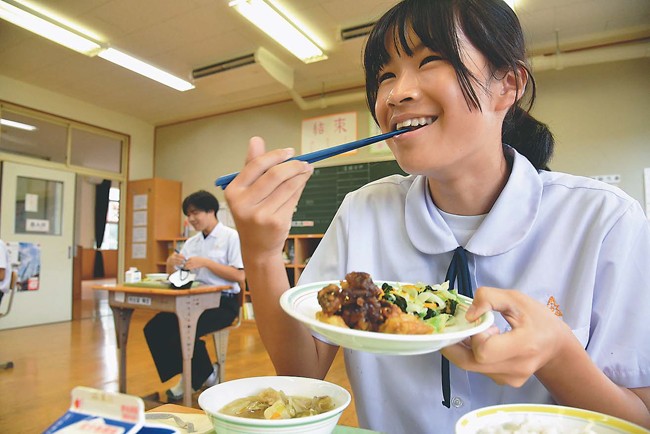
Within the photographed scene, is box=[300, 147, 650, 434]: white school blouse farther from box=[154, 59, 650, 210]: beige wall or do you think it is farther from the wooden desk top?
box=[154, 59, 650, 210]: beige wall

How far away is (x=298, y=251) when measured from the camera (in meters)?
5.19

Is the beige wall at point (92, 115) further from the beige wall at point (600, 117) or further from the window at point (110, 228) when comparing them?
the beige wall at point (600, 117)

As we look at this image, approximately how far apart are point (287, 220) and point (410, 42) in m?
0.43

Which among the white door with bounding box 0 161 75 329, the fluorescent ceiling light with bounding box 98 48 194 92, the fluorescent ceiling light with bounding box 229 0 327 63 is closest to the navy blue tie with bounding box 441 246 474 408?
the fluorescent ceiling light with bounding box 229 0 327 63

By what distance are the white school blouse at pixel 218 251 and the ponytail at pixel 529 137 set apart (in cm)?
273

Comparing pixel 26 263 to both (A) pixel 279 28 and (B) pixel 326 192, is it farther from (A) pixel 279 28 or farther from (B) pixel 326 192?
(A) pixel 279 28

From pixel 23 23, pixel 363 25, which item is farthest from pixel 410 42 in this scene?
pixel 23 23

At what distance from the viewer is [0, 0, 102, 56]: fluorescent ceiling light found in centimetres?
Result: 376

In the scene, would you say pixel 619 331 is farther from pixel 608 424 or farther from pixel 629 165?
pixel 629 165

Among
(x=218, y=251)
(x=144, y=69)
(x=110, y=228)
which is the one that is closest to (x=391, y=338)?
(x=218, y=251)

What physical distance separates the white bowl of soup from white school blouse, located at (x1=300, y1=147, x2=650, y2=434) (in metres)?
0.28

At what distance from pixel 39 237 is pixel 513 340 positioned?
6.65 metres

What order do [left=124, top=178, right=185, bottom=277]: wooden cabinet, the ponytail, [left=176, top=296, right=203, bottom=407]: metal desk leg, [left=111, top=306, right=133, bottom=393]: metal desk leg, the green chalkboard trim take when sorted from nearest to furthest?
the ponytail
[left=176, top=296, right=203, bottom=407]: metal desk leg
[left=111, top=306, right=133, bottom=393]: metal desk leg
the green chalkboard trim
[left=124, top=178, right=185, bottom=277]: wooden cabinet

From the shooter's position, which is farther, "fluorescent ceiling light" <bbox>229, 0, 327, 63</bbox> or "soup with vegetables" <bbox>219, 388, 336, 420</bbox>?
"fluorescent ceiling light" <bbox>229, 0, 327, 63</bbox>
